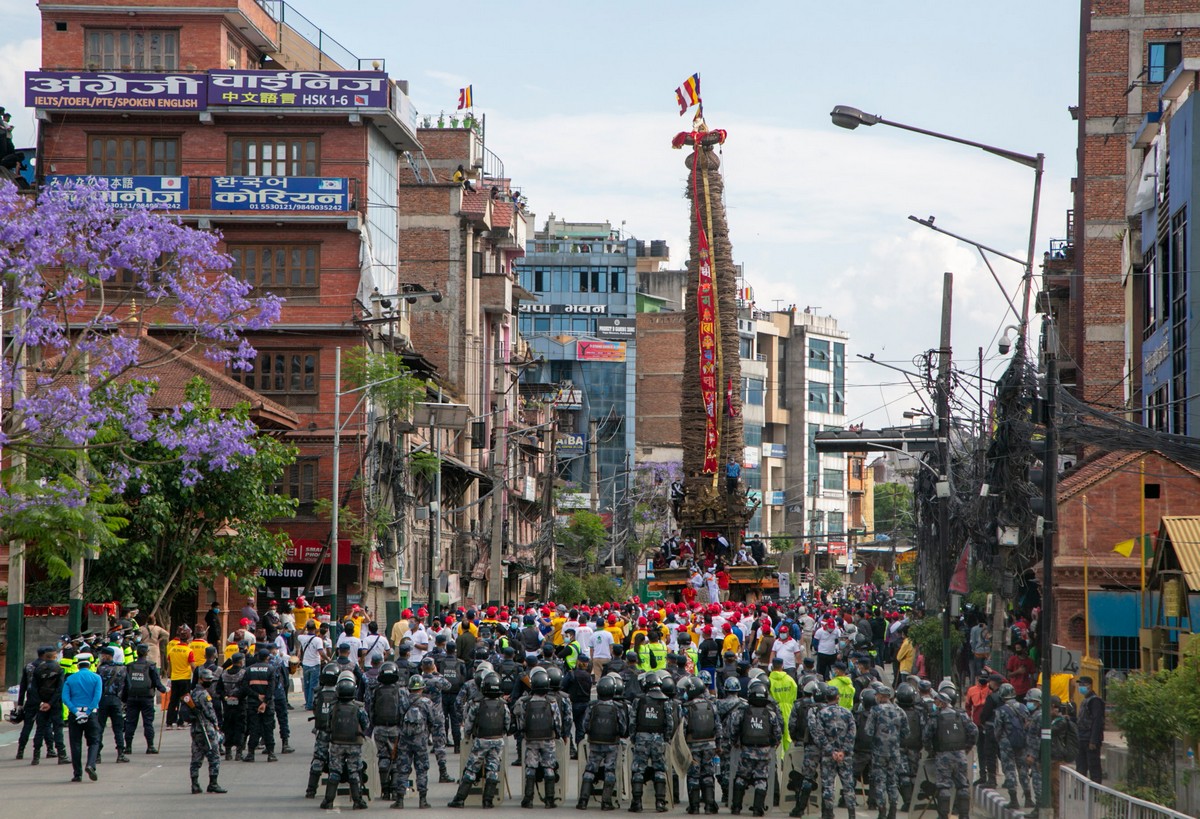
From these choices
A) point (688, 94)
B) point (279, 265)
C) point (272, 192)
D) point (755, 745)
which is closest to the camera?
point (755, 745)

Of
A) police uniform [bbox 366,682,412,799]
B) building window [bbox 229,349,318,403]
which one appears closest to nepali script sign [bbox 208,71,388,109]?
building window [bbox 229,349,318,403]

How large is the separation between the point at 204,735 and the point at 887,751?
26.4 feet

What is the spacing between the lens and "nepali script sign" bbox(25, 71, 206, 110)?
52.3 m

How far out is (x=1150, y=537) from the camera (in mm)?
30312

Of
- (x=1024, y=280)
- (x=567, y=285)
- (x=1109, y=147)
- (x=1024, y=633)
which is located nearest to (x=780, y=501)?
(x=567, y=285)

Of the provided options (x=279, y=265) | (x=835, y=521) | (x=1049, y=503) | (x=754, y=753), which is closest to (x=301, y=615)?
(x=279, y=265)

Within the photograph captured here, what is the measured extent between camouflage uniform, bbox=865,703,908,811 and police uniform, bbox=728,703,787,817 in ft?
3.78

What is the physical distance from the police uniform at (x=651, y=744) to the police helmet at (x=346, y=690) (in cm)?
330

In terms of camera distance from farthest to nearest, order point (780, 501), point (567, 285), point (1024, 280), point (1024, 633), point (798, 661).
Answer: point (780, 501), point (567, 285), point (1024, 633), point (798, 661), point (1024, 280)

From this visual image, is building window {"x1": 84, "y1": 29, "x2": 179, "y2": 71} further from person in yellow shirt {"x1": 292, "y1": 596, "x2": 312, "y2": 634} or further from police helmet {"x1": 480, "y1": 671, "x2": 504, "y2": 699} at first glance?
police helmet {"x1": 480, "y1": 671, "x2": 504, "y2": 699}

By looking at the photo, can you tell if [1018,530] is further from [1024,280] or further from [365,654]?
[365,654]

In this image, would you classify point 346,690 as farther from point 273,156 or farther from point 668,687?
point 273,156

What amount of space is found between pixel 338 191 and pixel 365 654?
2911 cm

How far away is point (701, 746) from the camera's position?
63.3 feet
